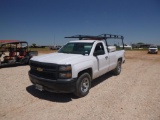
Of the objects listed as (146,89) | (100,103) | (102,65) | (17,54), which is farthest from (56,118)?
(17,54)

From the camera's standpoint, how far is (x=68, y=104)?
16.1ft

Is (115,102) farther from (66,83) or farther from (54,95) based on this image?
(54,95)

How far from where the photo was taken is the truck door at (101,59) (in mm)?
6239

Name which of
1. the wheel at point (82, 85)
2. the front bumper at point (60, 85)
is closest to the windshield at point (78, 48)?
the wheel at point (82, 85)

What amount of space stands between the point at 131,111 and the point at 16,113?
3.19m

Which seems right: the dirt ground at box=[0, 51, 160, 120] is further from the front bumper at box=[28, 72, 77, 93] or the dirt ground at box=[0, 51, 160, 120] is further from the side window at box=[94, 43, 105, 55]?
the side window at box=[94, 43, 105, 55]

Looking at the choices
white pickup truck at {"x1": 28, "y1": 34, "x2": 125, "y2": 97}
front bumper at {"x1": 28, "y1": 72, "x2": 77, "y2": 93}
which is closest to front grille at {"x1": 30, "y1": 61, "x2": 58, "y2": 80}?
white pickup truck at {"x1": 28, "y1": 34, "x2": 125, "y2": 97}

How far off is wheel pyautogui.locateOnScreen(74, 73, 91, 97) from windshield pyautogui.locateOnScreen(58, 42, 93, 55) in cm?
96

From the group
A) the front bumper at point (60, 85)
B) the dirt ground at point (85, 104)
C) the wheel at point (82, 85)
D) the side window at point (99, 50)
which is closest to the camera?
the dirt ground at point (85, 104)

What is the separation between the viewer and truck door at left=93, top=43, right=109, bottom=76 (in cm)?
624

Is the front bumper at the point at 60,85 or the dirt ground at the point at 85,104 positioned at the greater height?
the front bumper at the point at 60,85

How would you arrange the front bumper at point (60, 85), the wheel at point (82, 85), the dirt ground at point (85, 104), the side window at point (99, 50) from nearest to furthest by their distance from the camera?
the dirt ground at point (85, 104) → the front bumper at point (60, 85) → the wheel at point (82, 85) → the side window at point (99, 50)

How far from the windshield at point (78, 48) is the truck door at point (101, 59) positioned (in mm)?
328

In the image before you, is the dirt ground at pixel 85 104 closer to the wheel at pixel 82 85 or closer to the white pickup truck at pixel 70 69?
the wheel at pixel 82 85
